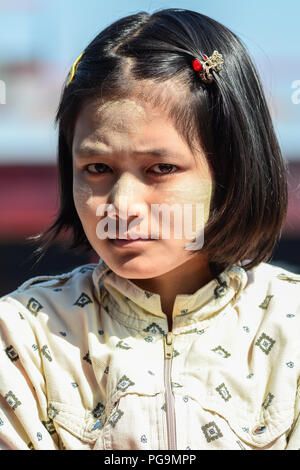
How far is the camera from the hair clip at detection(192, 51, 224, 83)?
125cm

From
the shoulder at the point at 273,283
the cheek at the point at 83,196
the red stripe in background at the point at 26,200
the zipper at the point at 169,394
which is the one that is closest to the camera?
the zipper at the point at 169,394

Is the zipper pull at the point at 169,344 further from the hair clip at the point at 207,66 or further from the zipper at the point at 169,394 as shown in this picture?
the hair clip at the point at 207,66

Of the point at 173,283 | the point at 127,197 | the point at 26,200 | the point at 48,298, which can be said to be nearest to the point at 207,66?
the point at 127,197

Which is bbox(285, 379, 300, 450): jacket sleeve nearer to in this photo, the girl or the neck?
the girl

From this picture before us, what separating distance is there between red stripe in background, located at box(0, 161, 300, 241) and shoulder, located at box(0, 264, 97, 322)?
74.7 inches

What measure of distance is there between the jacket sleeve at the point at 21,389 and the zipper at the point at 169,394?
0.23 meters

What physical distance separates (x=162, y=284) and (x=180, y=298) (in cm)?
8

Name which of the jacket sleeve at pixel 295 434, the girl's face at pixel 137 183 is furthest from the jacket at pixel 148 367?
the girl's face at pixel 137 183

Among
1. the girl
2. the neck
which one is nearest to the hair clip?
the girl

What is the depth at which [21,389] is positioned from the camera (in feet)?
4.00

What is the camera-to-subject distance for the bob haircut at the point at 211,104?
1233 millimetres
